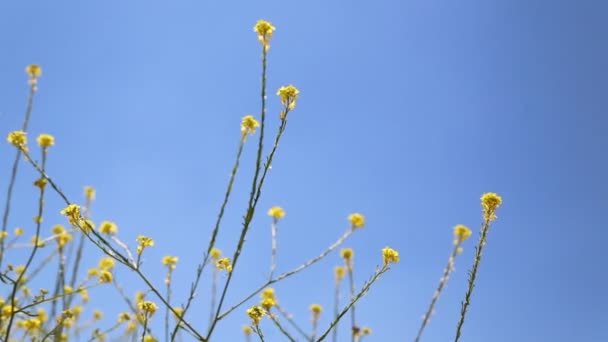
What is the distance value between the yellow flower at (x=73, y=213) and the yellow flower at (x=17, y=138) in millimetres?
787

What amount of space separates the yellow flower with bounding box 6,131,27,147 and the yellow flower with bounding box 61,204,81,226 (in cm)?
79

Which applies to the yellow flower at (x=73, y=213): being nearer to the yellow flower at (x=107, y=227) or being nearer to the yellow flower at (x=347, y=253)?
the yellow flower at (x=107, y=227)

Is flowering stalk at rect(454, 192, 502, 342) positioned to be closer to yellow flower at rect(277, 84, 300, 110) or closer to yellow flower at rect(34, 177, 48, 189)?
yellow flower at rect(277, 84, 300, 110)

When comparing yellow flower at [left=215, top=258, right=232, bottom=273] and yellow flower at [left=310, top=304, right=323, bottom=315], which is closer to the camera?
yellow flower at [left=215, top=258, right=232, bottom=273]

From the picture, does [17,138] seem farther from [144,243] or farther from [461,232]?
[461,232]

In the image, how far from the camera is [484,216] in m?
3.16

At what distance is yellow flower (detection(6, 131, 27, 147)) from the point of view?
330 cm

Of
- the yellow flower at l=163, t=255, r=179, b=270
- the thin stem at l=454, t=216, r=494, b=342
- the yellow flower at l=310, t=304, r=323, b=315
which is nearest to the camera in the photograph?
the thin stem at l=454, t=216, r=494, b=342

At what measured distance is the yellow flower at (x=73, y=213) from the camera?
2751mm

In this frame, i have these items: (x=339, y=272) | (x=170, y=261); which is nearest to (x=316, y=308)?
(x=339, y=272)

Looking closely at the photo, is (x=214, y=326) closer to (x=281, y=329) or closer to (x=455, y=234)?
(x=281, y=329)

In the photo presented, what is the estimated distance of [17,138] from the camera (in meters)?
3.32

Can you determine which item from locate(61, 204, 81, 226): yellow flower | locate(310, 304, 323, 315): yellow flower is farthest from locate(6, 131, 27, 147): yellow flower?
locate(310, 304, 323, 315): yellow flower

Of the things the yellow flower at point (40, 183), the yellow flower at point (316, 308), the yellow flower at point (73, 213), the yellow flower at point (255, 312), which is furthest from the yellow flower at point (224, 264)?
the yellow flower at point (316, 308)
